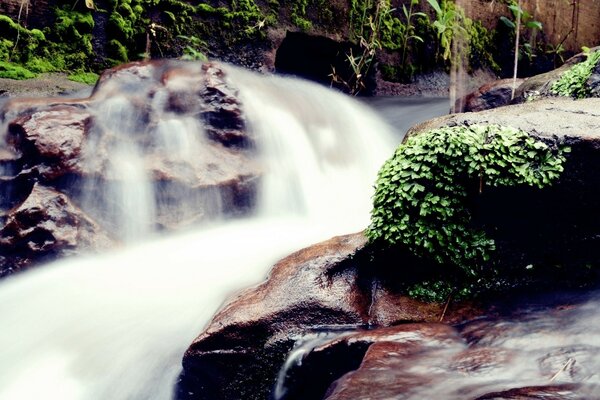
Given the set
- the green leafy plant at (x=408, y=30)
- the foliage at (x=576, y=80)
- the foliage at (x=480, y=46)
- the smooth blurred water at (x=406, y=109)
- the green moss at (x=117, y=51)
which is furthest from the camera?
the foliage at (x=480, y=46)

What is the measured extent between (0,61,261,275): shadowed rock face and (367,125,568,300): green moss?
227cm

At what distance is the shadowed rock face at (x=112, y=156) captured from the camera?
14.6ft

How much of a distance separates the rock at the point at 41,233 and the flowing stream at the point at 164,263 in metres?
0.12

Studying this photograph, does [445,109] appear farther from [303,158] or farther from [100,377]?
[100,377]

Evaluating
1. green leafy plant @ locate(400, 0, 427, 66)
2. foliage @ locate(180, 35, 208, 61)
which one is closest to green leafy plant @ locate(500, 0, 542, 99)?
green leafy plant @ locate(400, 0, 427, 66)

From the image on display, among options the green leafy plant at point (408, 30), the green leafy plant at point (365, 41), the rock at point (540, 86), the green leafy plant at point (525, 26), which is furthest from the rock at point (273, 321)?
the green leafy plant at point (525, 26)

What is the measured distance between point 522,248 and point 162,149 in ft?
11.4

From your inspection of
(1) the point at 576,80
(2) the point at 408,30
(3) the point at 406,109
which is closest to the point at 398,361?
(1) the point at 576,80

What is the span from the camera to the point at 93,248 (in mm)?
4500

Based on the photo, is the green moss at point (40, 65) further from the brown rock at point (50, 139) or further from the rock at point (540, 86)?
the rock at point (540, 86)

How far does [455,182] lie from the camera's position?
10.9ft

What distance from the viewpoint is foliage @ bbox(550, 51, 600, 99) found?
543cm

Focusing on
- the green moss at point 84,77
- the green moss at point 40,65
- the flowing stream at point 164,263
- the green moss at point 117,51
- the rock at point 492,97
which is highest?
the green moss at point 117,51

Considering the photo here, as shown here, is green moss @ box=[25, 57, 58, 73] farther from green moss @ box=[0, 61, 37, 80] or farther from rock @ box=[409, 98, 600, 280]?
rock @ box=[409, 98, 600, 280]
